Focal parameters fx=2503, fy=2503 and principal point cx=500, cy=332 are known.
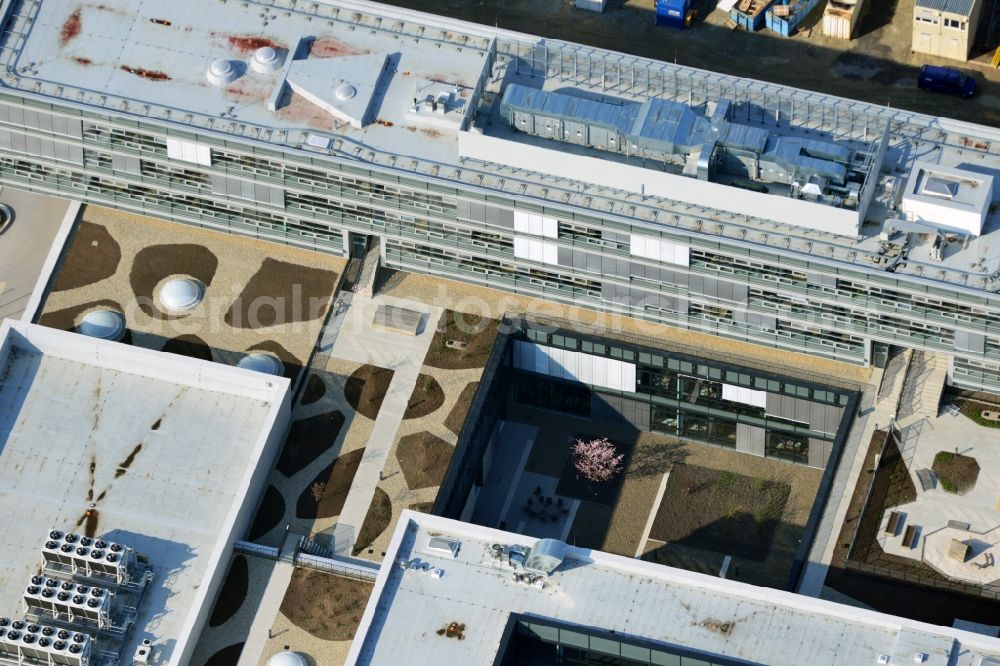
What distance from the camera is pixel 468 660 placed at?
530 ft

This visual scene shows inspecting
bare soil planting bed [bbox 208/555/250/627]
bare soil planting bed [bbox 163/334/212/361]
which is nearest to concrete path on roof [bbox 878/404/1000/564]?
bare soil planting bed [bbox 208/555/250/627]

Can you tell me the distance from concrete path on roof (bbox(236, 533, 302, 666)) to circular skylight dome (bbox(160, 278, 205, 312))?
821 inches

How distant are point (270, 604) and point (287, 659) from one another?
481 centimetres

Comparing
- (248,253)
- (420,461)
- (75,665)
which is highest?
(248,253)

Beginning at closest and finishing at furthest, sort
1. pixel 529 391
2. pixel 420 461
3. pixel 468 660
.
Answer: pixel 468 660
pixel 420 461
pixel 529 391

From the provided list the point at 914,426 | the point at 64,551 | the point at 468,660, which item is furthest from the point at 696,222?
the point at 64,551

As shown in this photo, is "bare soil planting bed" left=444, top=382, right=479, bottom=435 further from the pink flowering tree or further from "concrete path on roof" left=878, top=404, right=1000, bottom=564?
"concrete path on roof" left=878, top=404, right=1000, bottom=564

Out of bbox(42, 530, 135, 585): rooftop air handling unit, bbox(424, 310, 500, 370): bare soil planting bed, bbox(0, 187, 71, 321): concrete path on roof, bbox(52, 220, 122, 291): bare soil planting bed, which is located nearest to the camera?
bbox(42, 530, 135, 585): rooftop air handling unit

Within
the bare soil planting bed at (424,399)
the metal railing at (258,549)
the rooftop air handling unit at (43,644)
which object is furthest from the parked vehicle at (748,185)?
the rooftop air handling unit at (43,644)

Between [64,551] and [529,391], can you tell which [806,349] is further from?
[64,551]

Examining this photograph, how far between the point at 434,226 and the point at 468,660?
32820mm

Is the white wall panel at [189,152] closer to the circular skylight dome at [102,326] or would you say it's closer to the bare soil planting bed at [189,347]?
the circular skylight dome at [102,326]

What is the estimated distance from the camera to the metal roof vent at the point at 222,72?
6959 inches

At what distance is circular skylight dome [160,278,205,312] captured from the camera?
181 metres
